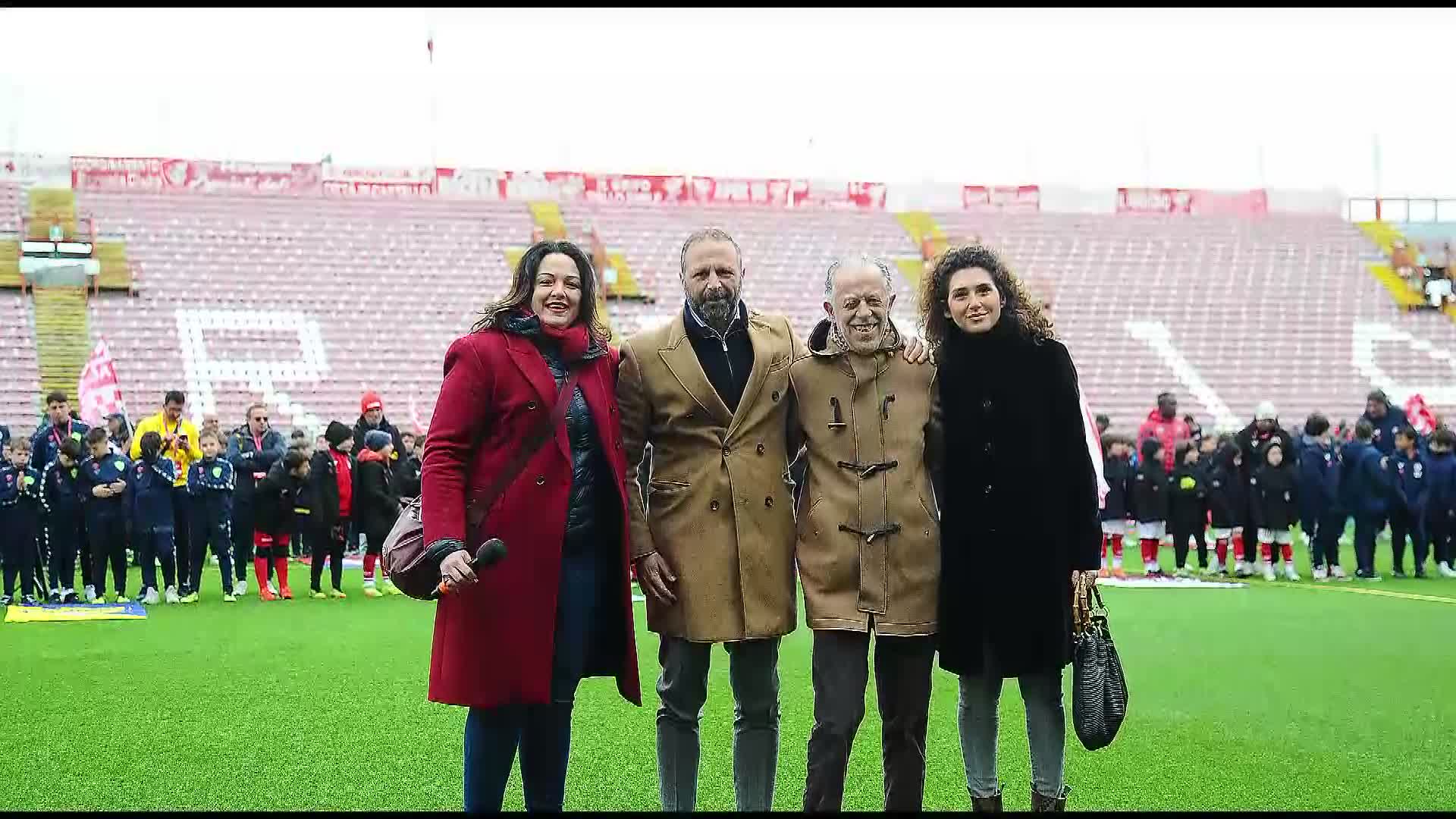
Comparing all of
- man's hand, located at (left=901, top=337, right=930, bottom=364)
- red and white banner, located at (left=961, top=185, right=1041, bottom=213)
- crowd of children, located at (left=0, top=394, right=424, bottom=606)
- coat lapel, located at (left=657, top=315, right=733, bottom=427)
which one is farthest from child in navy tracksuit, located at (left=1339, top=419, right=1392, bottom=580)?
red and white banner, located at (left=961, top=185, right=1041, bottom=213)

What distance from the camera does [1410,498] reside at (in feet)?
52.3

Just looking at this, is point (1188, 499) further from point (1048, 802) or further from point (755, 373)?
point (755, 373)

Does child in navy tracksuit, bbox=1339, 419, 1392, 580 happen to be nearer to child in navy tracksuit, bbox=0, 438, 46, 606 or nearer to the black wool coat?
the black wool coat

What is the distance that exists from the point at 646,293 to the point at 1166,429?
56.6 feet

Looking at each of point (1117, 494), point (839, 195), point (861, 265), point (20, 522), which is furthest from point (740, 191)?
point (861, 265)

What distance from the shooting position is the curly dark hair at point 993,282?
14.6 feet

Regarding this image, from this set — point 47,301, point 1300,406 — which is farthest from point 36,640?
point 1300,406

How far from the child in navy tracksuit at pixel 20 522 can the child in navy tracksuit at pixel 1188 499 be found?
11443 millimetres

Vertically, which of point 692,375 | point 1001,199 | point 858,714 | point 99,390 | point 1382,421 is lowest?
point 858,714

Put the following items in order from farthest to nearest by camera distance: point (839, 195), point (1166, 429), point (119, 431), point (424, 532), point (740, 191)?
1. point (839, 195)
2. point (740, 191)
3. point (1166, 429)
4. point (119, 431)
5. point (424, 532)

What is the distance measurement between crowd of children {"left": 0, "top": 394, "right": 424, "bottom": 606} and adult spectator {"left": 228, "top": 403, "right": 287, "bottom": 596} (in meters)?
0.09

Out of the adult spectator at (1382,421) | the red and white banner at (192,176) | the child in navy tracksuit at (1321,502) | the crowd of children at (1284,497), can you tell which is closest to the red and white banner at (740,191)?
the red and white banner at (192,176)

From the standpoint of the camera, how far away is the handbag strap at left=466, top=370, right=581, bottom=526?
3.93 m

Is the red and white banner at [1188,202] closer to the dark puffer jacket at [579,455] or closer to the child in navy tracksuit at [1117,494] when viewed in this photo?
the child in navy tracksuit at [1117,494]
